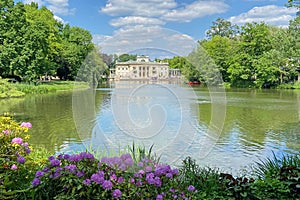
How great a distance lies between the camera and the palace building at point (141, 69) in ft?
17.8

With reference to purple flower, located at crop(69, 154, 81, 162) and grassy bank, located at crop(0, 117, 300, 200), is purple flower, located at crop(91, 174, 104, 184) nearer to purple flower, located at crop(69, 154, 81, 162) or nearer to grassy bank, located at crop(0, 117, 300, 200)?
grassy bank, located at crop(0, 117, 300, 200)

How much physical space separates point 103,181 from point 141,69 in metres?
3.35

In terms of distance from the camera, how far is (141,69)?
18.2 feet

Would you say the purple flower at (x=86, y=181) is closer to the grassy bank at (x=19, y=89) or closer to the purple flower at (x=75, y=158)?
the purple flower at (x=75, y=158)

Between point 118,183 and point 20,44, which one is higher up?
point 20,44

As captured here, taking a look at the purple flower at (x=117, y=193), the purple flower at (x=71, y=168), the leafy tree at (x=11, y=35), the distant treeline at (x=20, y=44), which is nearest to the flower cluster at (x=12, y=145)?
the purple flower at (x=71, y=168)

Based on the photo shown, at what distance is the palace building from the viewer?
5418mm

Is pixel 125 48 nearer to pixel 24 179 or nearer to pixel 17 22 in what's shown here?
pixel 24 179

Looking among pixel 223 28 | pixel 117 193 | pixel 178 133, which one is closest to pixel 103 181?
pixel 117 193

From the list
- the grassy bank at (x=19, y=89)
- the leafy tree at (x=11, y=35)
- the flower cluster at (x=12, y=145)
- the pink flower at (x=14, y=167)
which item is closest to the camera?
the pink flower at (x=14, y=167)

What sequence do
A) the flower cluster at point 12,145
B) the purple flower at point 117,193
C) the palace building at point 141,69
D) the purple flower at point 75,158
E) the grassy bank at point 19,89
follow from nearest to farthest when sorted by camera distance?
the purple flower at point 117,193, the purple flower at point 75,158, the flower cluster at point 12,145, the palace building at point 141,69, the grassy bank at point 19,89

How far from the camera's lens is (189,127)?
10.6m

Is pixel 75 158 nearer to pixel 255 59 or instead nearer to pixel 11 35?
pixel 11 35

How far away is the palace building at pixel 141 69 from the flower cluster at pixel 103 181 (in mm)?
2869
